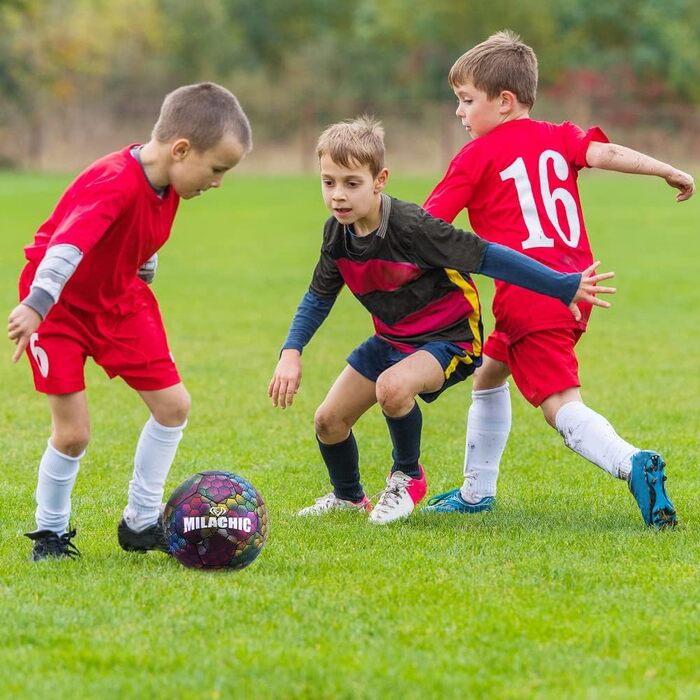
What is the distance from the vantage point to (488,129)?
5.58 metres

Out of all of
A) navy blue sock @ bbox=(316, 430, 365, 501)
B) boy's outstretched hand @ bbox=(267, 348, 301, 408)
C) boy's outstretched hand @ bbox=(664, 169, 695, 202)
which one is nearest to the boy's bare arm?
boy's outstretched hand @ bbox=(664, 169, 695, 202)

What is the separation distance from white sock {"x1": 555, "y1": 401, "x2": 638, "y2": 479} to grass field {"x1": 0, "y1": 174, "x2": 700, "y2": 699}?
276 mm

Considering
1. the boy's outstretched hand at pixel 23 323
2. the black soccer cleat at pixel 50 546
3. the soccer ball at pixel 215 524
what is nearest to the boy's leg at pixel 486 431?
the soccer ball at pixel 215 524

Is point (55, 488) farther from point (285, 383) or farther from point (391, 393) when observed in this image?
point (391, 393)

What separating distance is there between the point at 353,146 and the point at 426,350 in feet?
2.99

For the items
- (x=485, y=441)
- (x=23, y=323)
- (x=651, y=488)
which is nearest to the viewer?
(x=23, y=323)

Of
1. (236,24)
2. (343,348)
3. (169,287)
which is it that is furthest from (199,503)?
(236,24)

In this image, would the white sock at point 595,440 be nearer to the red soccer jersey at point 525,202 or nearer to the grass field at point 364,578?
the grass field at point 364,578

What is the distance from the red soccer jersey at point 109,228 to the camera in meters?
4.41

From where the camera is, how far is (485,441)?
5871 mm

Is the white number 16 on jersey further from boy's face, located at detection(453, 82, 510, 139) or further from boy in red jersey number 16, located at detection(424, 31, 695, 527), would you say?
boy's face, located at detection(453, 82, 510, 139)

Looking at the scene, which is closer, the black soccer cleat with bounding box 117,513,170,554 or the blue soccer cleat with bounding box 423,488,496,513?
the black soccer cleat with bounding box 117,513,170,554

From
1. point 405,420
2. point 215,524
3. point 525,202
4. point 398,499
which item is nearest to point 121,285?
point 215,524

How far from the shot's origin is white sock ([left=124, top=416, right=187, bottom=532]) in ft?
16.2
